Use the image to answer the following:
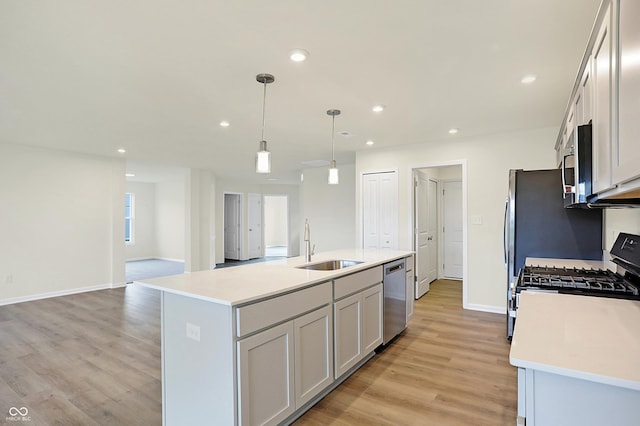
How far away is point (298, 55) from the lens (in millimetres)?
2334

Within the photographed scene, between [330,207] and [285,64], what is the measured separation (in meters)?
5.11

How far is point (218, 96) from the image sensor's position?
314cm

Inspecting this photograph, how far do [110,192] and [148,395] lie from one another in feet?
16.1

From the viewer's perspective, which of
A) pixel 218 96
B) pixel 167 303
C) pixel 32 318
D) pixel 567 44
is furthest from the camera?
pixel 32 318

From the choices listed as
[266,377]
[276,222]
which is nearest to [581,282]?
[266,377]

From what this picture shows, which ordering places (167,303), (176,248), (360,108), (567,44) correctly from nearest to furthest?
1. (167,303)
2. (567,44)
3. (360,108)
4. (176,248)

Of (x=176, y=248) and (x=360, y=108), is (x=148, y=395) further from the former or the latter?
(x=176, y=248)

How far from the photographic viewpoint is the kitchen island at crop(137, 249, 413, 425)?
174cm

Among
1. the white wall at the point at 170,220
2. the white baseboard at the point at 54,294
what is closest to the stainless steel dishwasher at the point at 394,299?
the white baseboard at the point at 54,294

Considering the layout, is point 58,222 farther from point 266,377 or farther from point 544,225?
point 544,225

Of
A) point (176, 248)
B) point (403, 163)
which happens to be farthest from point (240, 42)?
point (176, 248)

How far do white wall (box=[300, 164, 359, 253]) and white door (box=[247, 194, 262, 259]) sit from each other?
306 cm

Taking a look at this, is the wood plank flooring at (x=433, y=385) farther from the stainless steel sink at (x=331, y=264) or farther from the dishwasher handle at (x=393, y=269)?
the stainless steel sink at (x=331, y=264)

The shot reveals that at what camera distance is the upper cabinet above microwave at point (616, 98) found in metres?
0.95
